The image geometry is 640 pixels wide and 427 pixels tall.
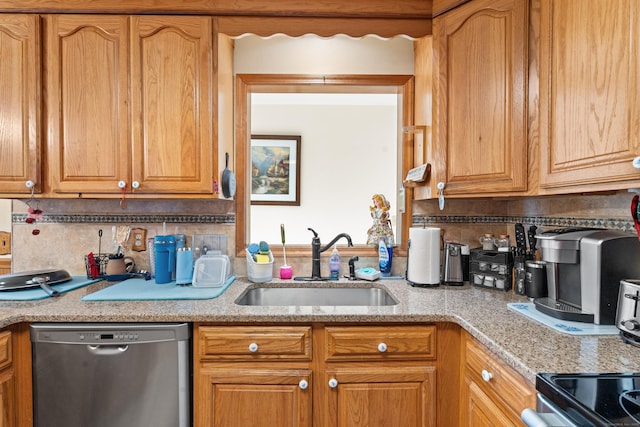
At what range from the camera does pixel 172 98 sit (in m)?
1.59

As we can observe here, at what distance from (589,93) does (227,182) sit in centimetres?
147

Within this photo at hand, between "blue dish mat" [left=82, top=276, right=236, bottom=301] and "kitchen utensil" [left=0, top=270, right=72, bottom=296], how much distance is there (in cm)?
23

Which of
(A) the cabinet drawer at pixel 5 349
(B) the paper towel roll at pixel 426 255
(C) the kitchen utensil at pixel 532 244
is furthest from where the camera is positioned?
(B) the paper towel roll at pixel 426 255

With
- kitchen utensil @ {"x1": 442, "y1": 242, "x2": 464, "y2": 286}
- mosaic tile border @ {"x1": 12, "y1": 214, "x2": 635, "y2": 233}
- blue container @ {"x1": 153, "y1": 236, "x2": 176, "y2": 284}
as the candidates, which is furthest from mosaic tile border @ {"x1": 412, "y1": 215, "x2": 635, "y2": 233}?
blue container @ {"x1": 153, "y1": 236, "x2": 176, "y2": 284}

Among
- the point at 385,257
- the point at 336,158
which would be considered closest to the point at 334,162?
the point at 336,158

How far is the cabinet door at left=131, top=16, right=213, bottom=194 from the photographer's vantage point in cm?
159

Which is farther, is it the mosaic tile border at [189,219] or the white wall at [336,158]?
the white wall at [336,158]

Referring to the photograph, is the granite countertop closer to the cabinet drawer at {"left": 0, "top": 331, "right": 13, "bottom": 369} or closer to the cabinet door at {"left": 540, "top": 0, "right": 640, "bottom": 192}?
the cabinet drawer at {"left": 0, "top": 331, "right": 13, "bottom": 369}

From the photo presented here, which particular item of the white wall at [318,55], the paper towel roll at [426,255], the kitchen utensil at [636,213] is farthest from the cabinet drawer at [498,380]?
the white wall at [318,55]

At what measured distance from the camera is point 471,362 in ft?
3.94

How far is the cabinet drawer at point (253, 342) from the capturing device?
1279 mm

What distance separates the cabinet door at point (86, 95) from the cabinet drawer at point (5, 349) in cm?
68

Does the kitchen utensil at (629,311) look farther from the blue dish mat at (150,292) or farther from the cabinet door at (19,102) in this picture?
the cabinet door at (19,102)

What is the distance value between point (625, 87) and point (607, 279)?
1.93ft
